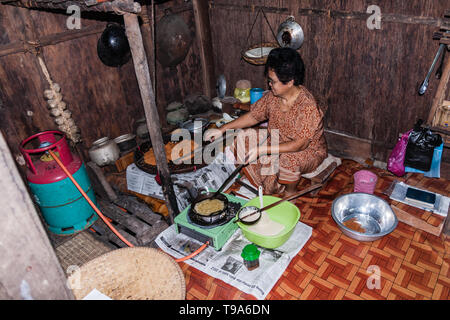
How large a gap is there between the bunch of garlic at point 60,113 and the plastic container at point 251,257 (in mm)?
3150

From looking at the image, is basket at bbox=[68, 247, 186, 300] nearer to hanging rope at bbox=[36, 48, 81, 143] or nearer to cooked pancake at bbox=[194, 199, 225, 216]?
cooked pancake at bbox=[194, 199, 225, 216]

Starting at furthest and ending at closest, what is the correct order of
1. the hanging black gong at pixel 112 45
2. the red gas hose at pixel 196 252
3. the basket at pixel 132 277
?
the hanging black gong at pixel 112 45 → the red gas hose at pixel 196 252 → the basket at pixel 132 277

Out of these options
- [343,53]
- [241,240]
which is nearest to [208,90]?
[343,53]

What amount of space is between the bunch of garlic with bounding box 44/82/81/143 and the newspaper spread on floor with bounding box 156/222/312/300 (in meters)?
2.14

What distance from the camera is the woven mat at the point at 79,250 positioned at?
3.80 meters

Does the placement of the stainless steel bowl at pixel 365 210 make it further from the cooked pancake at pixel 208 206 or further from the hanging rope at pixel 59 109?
the hanging rope at pixel 59 109

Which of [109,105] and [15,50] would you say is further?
[109,105]

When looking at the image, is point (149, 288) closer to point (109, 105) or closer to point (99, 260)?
point (99, 260)

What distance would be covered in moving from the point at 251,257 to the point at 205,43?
14.6ft

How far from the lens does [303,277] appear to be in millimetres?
3467

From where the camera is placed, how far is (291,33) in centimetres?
506

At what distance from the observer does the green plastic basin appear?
3432 millimetres

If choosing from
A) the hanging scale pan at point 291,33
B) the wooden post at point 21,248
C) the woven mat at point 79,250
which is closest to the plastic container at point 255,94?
the hanging scale pan at point 291,33
